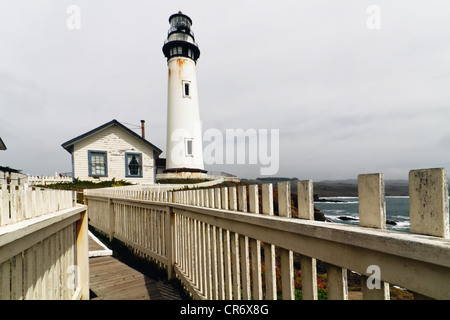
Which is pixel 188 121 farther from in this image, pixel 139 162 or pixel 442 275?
pixel 442 275

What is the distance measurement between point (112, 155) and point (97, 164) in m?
1.27

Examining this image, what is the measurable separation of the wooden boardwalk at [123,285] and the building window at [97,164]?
13735 mm

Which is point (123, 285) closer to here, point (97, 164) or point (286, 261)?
point (286, 261)

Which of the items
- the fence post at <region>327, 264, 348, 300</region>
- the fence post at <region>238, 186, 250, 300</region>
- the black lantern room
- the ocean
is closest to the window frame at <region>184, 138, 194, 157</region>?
the black lantern room

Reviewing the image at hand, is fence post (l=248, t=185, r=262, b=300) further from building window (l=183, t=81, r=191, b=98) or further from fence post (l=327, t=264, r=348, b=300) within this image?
building window (l=183, t=81, r=191, b=98)

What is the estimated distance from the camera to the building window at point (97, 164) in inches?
625

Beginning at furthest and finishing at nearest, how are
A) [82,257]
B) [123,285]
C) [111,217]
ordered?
1. [111,217]
2. [123,285]
3. [82,257]

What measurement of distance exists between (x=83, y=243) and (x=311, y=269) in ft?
9.65

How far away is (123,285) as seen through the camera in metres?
3.47

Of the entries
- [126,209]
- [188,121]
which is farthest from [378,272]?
[188,121]

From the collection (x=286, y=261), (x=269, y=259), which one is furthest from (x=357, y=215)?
(x=286, y=261)

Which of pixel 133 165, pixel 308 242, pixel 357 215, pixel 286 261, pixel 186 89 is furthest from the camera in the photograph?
pixel 357 215
